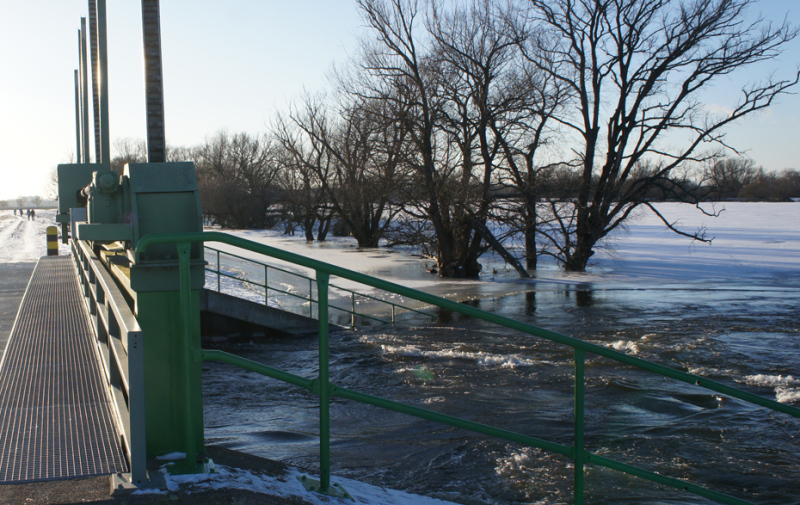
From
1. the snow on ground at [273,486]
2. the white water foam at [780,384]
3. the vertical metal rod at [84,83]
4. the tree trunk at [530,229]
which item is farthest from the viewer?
the tree trunk at [530,229]

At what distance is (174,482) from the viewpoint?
294 centimetres

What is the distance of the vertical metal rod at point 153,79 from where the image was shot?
6266 millimetres

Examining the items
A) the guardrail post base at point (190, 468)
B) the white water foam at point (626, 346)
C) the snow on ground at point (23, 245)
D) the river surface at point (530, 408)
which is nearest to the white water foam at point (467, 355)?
the river surface at point (530, 408)

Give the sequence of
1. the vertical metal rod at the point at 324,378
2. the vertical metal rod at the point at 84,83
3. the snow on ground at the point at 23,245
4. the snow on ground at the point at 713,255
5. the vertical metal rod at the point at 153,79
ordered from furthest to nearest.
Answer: the snow on ground at the point at 713,255, the snow on ground at the point at 23,245, the vertical metal rod at the point at 84,83, the vertical metal rod at the point at 153,79, the vertical metal rod at the point at 324,378

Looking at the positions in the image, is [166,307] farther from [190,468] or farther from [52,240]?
[52,240]

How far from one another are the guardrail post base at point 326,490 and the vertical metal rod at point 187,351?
1.76 ft

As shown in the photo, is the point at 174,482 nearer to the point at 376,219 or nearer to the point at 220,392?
the point at 220,392

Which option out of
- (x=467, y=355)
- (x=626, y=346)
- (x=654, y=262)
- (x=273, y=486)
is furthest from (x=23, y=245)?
(x=273, y=486)

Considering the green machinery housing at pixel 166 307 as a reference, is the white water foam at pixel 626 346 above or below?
below

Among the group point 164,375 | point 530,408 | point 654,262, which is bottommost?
point 530,408

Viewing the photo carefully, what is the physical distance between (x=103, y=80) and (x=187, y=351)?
30.8 ft

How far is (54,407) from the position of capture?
13.2 feet

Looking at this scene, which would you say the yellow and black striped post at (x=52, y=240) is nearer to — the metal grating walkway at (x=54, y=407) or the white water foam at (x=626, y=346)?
the metal grating walkway at (x=54, y=407)

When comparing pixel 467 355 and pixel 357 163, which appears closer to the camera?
pixel 467 355
